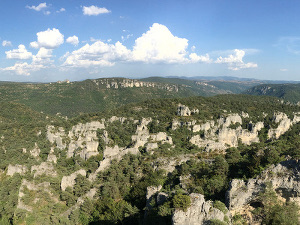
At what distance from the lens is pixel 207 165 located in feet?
128

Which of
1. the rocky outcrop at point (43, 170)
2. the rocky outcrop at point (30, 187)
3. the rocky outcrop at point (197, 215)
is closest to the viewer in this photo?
the rocky outcrop at point (197, 215)

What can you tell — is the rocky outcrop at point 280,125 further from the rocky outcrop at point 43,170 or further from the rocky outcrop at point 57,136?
the rocky outcrop at point 57,136

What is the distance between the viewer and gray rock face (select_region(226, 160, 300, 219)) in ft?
71.2

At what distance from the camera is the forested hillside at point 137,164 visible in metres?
27.9

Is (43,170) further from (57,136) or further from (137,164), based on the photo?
(137,164)

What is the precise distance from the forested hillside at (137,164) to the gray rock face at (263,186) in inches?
23.6

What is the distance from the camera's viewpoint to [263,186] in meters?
22.2

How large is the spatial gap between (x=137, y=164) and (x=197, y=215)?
92.7 ft

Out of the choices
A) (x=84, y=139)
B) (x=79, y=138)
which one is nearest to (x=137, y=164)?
(x=84, y=139)

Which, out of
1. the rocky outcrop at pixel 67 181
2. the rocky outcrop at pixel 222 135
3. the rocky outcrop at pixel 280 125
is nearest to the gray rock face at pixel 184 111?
the rocky outcrop at pixel 222 135

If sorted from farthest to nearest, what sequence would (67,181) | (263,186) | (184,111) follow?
(184,111), (67,181), (263,186)

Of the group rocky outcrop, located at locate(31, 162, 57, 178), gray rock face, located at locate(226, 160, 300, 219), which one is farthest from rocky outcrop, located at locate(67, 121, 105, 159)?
gray rock face, located at locate(226, 160, 300, 219)

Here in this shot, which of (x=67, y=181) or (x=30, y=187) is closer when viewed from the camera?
(x=30, y=187)

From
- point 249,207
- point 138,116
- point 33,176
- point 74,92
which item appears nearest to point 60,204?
point 33,176
